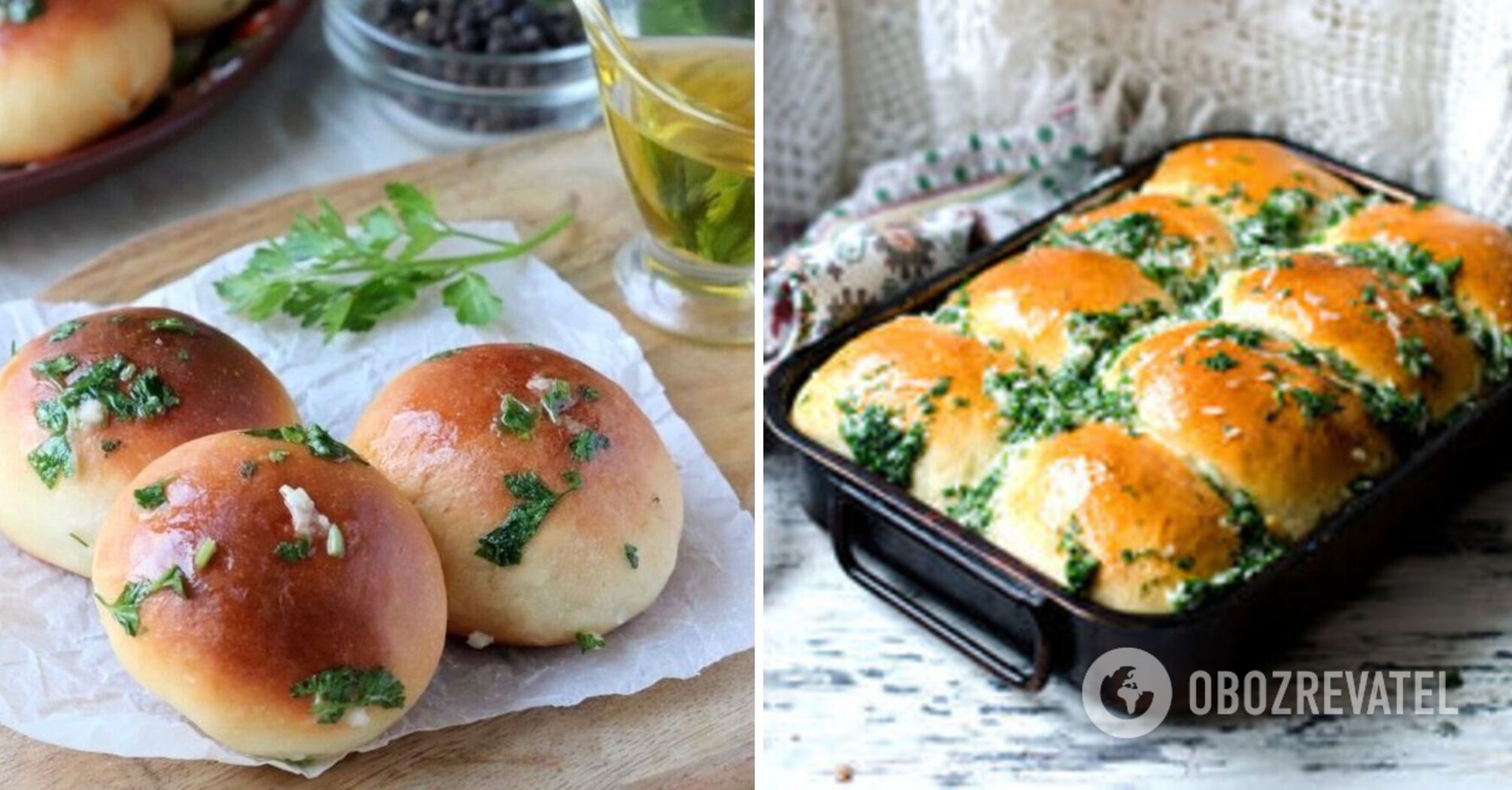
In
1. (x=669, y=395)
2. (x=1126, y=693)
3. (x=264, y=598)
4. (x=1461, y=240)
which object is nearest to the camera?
(x=264, y=598)

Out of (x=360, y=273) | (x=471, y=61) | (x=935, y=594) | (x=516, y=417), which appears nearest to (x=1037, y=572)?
(x=935, y=594)

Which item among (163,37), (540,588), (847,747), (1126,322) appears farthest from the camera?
(163,37)

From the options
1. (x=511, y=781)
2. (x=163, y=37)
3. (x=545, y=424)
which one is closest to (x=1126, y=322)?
(x=545, y=424)

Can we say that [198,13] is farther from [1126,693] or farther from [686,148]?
[1126,693]

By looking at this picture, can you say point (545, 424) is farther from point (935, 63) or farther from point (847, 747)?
point (935, 63)

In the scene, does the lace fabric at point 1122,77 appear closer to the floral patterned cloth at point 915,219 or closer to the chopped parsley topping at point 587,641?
the floral patterned cloth at point 915,219
